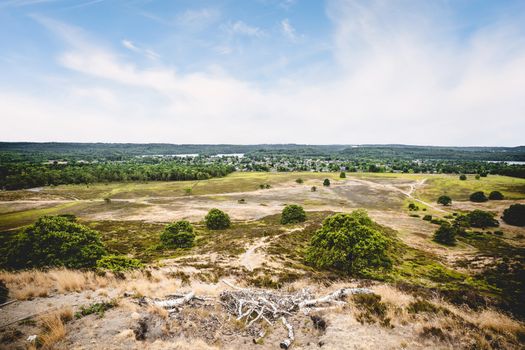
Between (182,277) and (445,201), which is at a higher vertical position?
(182,277)

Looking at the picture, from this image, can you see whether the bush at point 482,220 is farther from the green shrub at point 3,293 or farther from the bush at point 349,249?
the green shrub at point 3,293

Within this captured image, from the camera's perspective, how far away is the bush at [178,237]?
41.1 metres

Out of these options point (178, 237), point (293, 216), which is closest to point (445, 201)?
point (293, 216)

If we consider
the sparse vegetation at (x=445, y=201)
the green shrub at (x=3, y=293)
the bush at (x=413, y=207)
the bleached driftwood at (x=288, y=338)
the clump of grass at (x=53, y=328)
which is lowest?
the bush at (x=413, y=207)

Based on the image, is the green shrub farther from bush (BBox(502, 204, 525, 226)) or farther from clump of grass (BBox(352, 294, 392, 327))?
bush (BBox(502, 204, 525, 226))

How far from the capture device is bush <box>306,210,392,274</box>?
85.7 ft

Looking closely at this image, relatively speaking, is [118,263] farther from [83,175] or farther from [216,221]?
[83,175]

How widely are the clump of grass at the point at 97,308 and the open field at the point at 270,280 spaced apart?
354 millimetres

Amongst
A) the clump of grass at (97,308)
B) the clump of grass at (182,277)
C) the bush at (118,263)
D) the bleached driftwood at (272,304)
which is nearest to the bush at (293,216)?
the bush at (118,263)

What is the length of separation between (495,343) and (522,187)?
136 meters

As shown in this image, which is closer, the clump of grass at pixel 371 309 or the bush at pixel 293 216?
the clump of grass at pixel 371 309

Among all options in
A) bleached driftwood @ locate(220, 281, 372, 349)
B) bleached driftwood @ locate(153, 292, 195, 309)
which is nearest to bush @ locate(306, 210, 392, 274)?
bleached driftwood @ locate(220, 281, 372, 349)

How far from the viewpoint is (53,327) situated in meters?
9.23

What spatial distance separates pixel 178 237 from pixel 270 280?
26.5 meters
